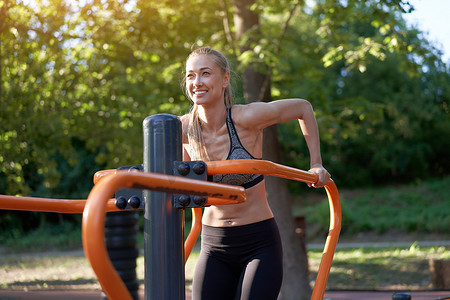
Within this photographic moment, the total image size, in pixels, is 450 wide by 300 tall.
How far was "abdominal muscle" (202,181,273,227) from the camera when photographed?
210cm

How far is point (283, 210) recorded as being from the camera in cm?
626

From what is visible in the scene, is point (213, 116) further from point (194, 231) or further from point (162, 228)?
point (162, 228)

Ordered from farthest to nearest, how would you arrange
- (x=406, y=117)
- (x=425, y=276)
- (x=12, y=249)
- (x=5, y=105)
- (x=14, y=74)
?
(x=406, y=117), (x=12, y=249), (x=425, y=276), (x=14, y=74), (x=5, y=105)

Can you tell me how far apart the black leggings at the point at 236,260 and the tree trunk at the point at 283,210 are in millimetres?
4059

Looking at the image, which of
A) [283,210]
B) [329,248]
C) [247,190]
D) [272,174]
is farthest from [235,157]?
[283,210]

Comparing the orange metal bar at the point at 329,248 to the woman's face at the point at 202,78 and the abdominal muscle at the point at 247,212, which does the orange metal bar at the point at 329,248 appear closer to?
the abdominal muscle at the point at 247,212

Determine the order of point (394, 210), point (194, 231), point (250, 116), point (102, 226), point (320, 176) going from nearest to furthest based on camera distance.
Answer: point (102, 226) → point (320, 176) → point (250, 116) → point (194, 231) → point (394, 210)

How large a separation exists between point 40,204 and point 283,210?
15.7ft

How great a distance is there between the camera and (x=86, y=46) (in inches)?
279

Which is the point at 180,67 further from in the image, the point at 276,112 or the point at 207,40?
the point at 276,112

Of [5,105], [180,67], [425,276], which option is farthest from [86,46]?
[425,276]

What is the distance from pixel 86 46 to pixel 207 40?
169cm

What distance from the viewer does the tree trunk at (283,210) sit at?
6172mm

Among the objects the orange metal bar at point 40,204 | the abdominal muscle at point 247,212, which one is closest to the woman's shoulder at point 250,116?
the abdominal muscle at point 247,212
